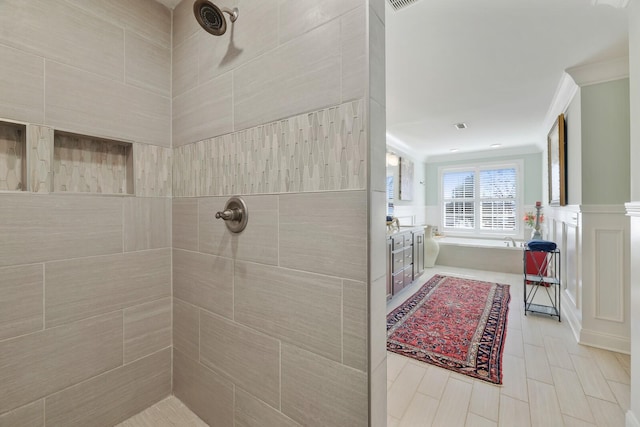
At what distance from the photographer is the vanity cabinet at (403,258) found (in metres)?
3.10

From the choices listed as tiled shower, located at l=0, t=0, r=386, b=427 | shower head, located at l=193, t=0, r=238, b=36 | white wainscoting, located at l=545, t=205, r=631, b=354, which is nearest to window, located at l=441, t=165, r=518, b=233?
white wainscoting, located at l=545, t=205, r=631, b=354

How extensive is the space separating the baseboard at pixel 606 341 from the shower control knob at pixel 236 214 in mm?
2952

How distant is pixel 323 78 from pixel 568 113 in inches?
125

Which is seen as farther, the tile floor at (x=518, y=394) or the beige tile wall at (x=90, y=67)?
the tile floor at (x=518, y=394)

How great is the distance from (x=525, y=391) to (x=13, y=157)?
2.89 metres

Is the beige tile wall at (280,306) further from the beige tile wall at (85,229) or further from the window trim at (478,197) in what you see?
the window trim at (478,197)

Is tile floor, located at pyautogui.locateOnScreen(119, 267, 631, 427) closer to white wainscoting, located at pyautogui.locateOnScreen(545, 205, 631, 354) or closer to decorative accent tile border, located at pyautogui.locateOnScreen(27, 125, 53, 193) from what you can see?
white wainscoting, located at pyautogui.locateOnScreen(545, 205, 631, 354)

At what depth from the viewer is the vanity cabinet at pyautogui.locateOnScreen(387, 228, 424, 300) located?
3.10 meters

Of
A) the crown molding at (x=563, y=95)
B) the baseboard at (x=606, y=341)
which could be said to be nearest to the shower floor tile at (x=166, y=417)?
the baseboard at (x=606, y=341)

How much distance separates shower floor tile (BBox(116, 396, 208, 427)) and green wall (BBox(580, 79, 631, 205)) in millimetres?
3223

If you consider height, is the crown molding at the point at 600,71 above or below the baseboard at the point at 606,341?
above

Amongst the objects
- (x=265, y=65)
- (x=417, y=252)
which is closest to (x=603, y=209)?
(x=417, y=252)

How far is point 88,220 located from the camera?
3.87 feet

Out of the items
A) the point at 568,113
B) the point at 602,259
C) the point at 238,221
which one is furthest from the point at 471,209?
the point at 238,221
